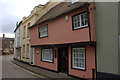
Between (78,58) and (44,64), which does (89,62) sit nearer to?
(78,58)

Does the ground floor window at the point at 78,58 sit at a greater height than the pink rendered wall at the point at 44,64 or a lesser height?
greater

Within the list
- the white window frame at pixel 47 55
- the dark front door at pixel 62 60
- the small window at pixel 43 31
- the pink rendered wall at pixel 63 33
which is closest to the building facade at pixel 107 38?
the pink rendered wall at pixel 63 33

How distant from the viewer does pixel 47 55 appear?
43.1 feet

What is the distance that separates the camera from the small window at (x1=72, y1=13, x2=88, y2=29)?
8.27 meters

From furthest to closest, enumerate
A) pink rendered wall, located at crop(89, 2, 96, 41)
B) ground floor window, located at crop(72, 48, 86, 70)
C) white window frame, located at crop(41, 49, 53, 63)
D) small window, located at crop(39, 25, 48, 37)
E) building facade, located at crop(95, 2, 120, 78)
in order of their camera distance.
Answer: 1. small window, located at crop(39, 25, 48, 37)
2. white window frame, located at crop(41, 49, 53, 63)
3. ground floor window, located at crop(72, 48, 86, 70)
4. pink rendered wall, located at crop(89, 2, 96, 41)
5. building facade, located at crop(95, 2, 120, 78)

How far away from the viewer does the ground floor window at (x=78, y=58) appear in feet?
27.7

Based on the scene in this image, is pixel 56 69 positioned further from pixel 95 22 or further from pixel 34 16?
pixel 34 16

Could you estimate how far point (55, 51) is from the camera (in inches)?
450

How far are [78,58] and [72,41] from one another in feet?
4.30

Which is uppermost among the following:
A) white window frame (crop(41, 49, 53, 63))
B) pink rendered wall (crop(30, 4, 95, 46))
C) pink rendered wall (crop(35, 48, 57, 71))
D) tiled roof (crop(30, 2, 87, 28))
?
tiled roof (crop(30, 2, 87, 28))

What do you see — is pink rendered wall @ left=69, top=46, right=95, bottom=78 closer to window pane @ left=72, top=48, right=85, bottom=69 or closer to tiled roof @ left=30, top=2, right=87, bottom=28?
window pane @ left=72, top=48, right=85, bottom=69

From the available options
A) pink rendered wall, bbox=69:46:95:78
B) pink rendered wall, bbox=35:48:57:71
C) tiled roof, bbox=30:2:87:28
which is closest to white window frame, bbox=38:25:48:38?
tiled roof, bbox=30:2:87:28

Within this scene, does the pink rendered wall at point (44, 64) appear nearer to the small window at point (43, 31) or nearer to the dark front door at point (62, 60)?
the dark front door at point (62, 60)

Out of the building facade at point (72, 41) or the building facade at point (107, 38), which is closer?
the building facade at point (107, 38)
